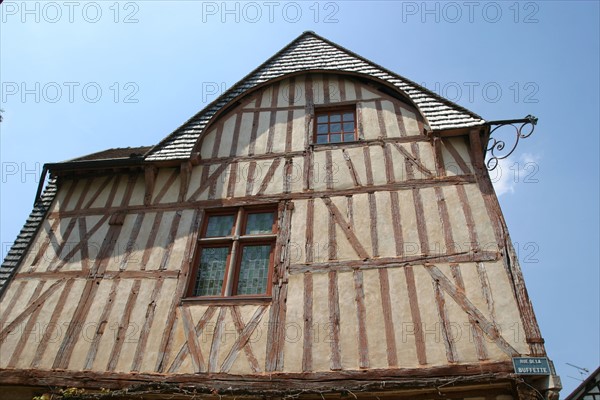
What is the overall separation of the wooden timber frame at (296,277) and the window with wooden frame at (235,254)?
147 millimetres

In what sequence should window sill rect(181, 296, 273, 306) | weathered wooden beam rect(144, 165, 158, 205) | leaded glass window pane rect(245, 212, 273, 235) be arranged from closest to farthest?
window sill rect(181, 296, 273, 306) → leaded glass window pane rect(245, 212, 273, 235) → weathered wooden beam rect(144, 165, 158, 205)

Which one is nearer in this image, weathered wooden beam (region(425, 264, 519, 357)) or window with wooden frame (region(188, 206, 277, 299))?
weathered wooden beam (region(425, 264, 519, 357))

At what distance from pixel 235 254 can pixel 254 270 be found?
346 millimetres

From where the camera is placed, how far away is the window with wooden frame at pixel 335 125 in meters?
7.40

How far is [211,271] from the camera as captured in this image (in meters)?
6.16

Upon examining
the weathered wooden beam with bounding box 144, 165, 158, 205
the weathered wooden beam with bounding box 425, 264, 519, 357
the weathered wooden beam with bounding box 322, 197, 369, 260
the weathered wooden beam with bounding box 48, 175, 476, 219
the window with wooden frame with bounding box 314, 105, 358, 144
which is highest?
the window with wooden frame with bounding box 314, 105, 358, 144

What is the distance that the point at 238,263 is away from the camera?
6.10 m

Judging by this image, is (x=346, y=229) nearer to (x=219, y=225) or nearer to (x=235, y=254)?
(x=235, y=254)

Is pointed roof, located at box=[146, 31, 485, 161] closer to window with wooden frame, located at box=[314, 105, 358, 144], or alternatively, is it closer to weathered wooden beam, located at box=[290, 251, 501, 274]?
window with wooden frame, located at box=[314, 105, 358, 144]

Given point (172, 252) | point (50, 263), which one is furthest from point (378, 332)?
point (50, 263)

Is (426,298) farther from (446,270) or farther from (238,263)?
(238,263)

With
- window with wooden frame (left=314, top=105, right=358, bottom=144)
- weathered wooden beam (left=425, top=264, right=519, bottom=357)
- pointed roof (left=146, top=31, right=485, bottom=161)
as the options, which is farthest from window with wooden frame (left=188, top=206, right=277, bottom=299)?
weathered wooden beam (left=425, top=264, right=519, bottom=357)

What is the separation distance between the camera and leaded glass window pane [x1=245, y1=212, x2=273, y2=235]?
6445 mm

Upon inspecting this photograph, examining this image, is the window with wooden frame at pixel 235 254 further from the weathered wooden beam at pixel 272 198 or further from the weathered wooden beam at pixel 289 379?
the weathered wooden beam at pixel 289 379
